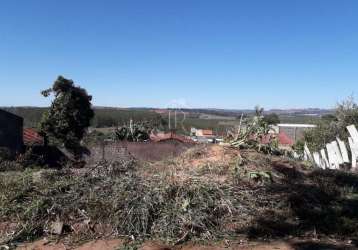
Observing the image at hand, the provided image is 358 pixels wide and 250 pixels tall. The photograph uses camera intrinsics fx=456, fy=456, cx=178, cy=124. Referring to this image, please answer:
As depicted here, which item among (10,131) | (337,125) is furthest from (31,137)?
(337,125)

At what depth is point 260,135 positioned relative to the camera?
29.5ft

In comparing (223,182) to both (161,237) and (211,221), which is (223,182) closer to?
(211,221)

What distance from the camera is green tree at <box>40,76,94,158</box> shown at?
26.7 metres

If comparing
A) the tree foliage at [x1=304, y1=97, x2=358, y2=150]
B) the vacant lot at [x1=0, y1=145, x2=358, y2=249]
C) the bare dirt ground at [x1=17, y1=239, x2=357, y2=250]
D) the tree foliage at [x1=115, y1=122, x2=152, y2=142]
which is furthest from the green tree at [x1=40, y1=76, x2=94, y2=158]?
the bare dirt ground at [x1=17, y1=239, x2=357, y2=250]

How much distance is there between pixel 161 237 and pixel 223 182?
1412 mm

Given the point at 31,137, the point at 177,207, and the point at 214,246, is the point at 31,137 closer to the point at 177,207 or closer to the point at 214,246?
the point at 177,207

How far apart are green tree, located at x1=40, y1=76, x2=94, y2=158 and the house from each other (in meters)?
1.33

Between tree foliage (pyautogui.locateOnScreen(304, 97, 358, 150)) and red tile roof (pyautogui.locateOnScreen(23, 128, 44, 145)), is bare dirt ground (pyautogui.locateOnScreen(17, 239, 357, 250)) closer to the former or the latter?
tree foliage (pyautogui.locateOnScreen(304, 97, 358, 150))

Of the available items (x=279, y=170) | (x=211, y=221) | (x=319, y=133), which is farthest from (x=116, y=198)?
(x=319, y=133)

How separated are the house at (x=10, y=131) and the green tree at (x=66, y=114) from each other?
1333 millimetres

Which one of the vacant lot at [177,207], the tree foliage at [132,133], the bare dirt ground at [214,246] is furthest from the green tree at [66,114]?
the bare dirt ground at [214,246]

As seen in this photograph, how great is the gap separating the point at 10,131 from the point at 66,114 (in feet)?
10.7

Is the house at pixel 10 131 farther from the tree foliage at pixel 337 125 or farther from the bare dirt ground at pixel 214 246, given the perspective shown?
the bare dirt ground at pixel 214 246

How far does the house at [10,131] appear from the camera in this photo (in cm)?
2548
